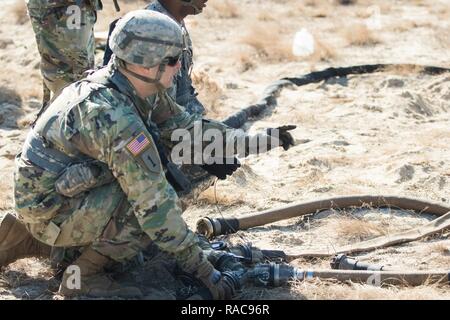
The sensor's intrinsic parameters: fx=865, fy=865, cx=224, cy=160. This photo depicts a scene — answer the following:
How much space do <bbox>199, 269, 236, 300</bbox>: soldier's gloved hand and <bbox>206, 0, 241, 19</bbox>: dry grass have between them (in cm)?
924

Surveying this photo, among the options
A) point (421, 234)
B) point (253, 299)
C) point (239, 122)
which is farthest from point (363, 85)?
point (253, 299)

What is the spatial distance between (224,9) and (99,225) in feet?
31.0

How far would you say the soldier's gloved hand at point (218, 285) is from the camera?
4207mm

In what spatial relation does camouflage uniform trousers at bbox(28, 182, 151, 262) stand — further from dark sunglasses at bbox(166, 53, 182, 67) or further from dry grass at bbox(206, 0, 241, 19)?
dry grass at bbox(206, 0, 241, 19)

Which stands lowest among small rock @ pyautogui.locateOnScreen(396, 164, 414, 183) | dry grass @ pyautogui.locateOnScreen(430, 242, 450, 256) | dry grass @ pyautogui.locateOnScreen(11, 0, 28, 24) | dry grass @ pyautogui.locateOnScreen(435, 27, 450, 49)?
dry grass @ pyautogui.locateOnScreen(435, 27, 450, 49)

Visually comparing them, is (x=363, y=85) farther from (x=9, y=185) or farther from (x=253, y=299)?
(x=253, y=299)

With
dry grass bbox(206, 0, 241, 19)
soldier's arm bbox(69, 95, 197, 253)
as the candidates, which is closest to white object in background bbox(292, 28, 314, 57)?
dry grass bbox(206, 0, 241, 19)

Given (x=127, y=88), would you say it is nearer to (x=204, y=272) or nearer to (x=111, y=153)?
(x=111, y=153)

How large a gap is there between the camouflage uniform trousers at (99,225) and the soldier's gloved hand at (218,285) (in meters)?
0.38

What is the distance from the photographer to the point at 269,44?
1087 centimetres

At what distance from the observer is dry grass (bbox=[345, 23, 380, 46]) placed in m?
11.3

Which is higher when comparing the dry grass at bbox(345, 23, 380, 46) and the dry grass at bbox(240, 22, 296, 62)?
the dry grass at bbox(240, 22, 296, 62)

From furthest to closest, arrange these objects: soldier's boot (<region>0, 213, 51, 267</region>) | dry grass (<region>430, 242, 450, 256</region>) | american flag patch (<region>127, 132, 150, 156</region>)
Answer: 1. dry grass (<region>430, 242, 450, 256</region>)
2. soldier's boot (<region>0, 213, 51, 267</region>)
3. american flag patch (<region>127, 132, 150, 156</region>)

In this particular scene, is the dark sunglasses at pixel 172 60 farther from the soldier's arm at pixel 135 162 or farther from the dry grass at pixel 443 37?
the dry grass at pixel 443 37
